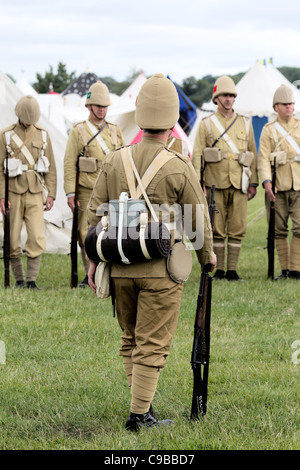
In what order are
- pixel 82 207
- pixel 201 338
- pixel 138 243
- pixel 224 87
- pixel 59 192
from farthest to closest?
pixel 59 192
pixel 224 87
pixel 82 207
pixel 201 338
pixel 138 243

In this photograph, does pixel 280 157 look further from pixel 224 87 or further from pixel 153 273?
pixel 153 273

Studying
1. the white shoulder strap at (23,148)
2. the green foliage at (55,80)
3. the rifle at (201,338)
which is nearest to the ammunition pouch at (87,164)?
the white shoulder strap at (23,148)

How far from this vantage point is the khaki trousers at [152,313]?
3828mm

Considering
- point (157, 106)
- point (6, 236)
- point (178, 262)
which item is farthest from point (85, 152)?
point (178, 262)

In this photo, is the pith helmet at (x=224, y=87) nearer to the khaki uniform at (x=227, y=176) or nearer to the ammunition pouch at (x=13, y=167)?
the khaki uniform at (x=227, y=176)

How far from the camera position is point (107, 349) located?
568 cm

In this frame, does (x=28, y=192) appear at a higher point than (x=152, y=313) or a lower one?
higher

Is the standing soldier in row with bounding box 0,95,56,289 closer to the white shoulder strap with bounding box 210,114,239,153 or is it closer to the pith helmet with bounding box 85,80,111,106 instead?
the pith helmet with bounding box 85,80,111,106

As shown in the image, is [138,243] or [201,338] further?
[201,338]

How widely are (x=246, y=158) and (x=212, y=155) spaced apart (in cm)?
40

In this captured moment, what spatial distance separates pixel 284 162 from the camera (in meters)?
8.74
